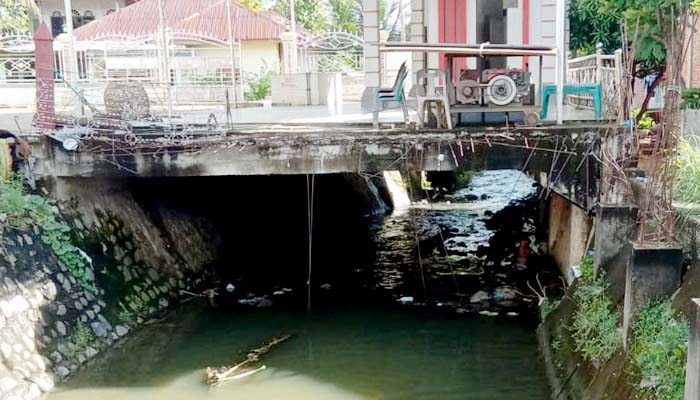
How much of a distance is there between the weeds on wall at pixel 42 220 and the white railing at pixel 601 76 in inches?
270

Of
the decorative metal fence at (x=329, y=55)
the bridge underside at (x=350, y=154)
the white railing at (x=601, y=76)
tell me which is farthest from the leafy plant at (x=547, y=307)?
the decorative metal fence at (x=329, y=55)

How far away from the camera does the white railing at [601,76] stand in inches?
339

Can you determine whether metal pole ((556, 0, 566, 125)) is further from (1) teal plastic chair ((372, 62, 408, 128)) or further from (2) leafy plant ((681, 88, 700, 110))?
(1) teal plastic chair ((372, 62, 408, 128))

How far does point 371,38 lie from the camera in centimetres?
1402

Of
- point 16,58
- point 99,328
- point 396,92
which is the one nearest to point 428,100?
point 396,92

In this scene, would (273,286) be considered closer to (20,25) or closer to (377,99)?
(377,99)

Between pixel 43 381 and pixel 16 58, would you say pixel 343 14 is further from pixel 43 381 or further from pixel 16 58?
pixel 43 381

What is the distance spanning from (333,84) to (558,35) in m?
7.87

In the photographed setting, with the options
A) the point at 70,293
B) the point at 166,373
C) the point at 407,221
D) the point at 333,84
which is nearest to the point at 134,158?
the point at 70,293

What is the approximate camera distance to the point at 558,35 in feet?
31.5

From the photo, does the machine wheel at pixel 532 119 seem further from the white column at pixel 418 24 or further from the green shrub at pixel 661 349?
the white column at pixel 418 24

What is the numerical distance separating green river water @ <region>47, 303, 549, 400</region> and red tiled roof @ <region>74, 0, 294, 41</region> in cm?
1611

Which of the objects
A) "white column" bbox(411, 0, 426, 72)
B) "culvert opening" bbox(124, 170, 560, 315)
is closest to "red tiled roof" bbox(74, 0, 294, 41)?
"culvert opening" bbox(124, 170, 560, 315)

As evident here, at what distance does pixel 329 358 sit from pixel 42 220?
4.11m
